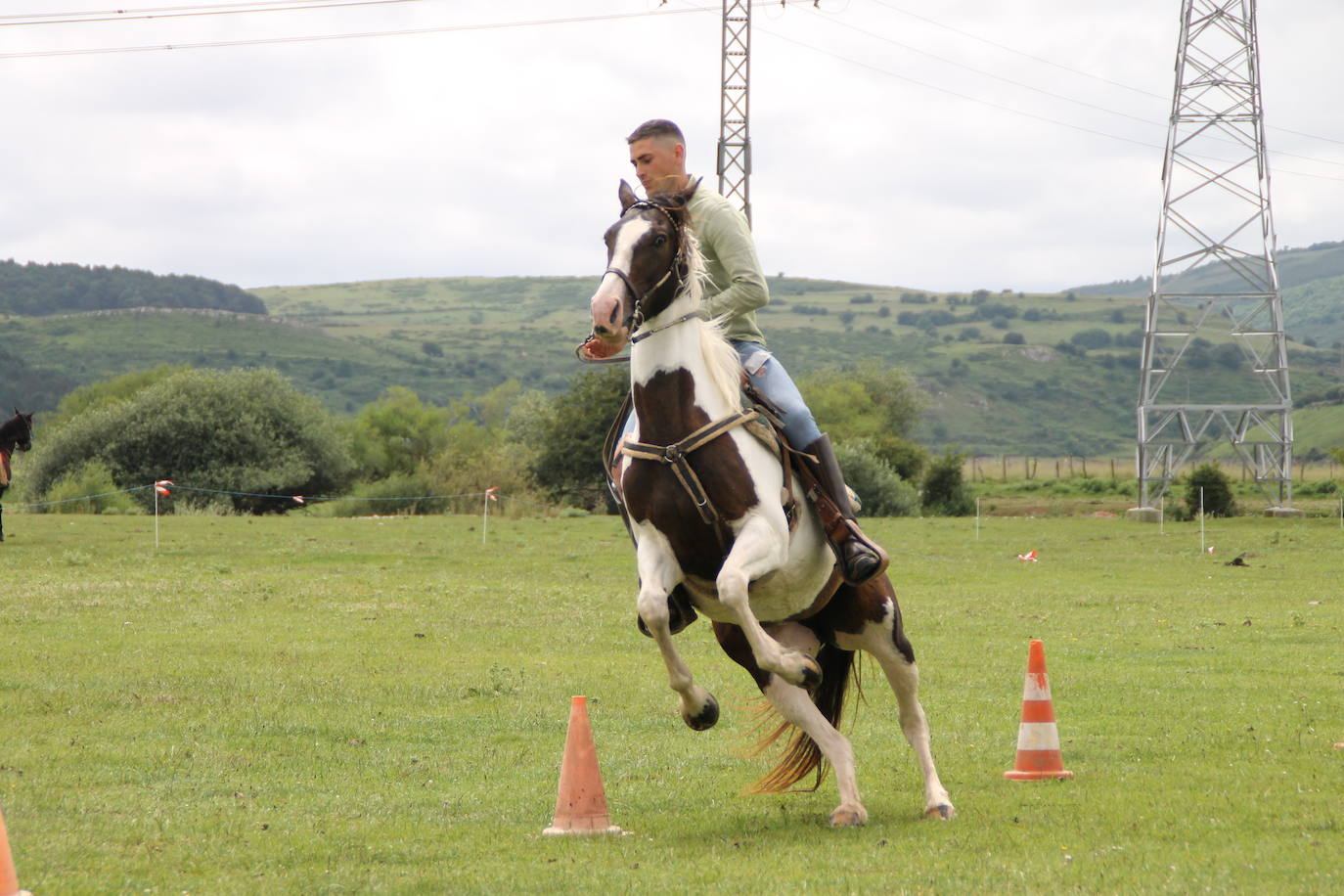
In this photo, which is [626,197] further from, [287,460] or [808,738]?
[287,460]

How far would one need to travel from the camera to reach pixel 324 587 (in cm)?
2278

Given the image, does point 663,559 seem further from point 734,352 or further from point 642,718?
point 642,718

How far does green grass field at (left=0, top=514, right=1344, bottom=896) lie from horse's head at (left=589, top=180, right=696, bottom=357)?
260 cm

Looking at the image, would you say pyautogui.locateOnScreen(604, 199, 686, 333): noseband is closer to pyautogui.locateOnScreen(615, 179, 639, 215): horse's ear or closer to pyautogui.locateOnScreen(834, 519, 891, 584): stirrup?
pyautogui.locateOnScreen(615, 179, 639, 215): horse's ear

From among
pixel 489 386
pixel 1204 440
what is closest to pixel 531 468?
pixel 1204 440

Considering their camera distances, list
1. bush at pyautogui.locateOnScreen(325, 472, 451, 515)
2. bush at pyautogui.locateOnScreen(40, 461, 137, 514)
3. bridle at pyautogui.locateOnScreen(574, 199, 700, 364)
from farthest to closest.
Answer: bush at pyautogui.locateOnScreen(325, 472, 451, 515)
bush at pyautogui.locateOnScreen(40, 461, 137, 514)
bridle at pyautogui.locateOnScreen(574, 199, 700, 364)

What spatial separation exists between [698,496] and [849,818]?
2044mm

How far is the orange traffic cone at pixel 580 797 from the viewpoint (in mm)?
7227

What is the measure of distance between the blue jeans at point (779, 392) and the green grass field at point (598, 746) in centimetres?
221

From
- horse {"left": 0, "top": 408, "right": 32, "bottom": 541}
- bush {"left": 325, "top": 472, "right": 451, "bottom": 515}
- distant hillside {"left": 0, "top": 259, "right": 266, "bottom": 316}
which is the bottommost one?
bush {"left": 325, "top": 472, "right": 451, "bottom": 515}

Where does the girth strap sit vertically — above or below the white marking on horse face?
below

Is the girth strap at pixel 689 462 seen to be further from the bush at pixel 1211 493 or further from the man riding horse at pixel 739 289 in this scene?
the bush at pixel 1211 493

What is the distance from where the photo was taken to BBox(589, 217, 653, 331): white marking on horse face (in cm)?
659

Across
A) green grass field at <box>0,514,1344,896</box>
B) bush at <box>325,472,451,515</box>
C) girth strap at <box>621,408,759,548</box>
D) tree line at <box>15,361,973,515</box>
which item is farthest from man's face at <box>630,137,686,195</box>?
tree line at <box>15,361,973,515</box>
